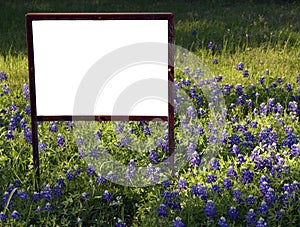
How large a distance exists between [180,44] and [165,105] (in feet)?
12.3

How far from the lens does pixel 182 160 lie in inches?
169

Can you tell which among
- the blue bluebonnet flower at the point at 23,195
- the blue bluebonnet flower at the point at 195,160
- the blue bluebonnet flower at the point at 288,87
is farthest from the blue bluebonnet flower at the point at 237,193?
the blue bluebonnet flower at the point at 288,87

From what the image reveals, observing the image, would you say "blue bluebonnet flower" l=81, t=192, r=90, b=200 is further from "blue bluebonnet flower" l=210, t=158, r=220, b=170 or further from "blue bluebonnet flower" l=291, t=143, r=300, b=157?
"blue bluebonnet flower" l=291, t=143, r=300, b=157

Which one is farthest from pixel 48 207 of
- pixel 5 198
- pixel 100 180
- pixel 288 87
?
pixel 288 87

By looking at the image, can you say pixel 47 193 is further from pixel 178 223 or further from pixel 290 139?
pixel 290 139

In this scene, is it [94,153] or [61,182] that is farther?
[94,153]

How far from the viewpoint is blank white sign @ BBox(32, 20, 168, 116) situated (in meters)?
3.78

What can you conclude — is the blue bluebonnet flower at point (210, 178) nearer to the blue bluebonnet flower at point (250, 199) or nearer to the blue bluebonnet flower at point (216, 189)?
the blue bluebonnet flower at point (216, 189)

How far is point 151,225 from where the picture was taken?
353 centimetres

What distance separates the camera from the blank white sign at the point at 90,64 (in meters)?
3.78

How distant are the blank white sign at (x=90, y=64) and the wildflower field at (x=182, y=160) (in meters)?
0.42

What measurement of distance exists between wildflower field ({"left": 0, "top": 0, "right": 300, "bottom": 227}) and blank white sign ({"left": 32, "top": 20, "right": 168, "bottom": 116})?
416 mm

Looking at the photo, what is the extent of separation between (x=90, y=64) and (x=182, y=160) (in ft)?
3.24

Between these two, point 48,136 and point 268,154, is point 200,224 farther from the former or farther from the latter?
point 48,136
